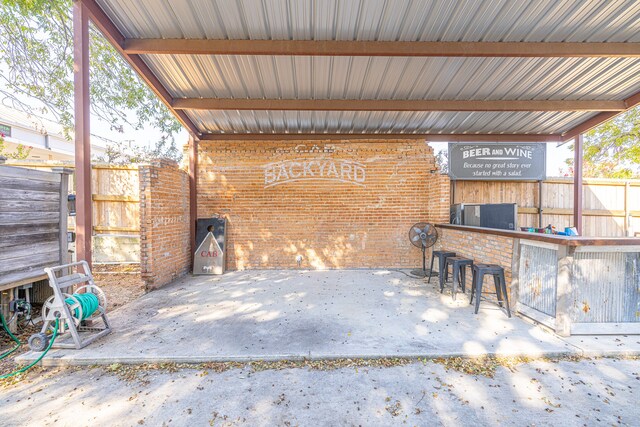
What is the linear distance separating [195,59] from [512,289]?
19.8 ft

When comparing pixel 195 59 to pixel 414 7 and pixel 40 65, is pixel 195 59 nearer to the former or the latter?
pixel 414 7

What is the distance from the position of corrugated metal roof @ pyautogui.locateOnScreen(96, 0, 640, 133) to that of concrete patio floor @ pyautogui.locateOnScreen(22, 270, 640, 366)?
12.4ft

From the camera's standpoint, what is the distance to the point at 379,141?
21.8ft

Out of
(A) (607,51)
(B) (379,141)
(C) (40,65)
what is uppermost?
(C) (40,65)

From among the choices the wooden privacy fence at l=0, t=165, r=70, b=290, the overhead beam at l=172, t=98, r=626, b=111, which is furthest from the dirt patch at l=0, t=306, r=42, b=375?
the overhead beam at l=172, t=98, r=626, b=111

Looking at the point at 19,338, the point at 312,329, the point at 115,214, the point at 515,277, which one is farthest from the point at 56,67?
the point at 515,277

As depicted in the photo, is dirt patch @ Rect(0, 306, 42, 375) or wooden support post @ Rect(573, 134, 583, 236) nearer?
dirt patch @ Rect(0, 306, 42, 375)

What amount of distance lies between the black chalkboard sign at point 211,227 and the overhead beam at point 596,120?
8.85 metres

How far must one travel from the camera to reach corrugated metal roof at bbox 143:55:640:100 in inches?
164

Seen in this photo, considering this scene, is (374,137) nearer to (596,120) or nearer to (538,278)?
(538,278)

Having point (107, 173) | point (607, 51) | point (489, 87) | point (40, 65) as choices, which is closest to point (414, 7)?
point (489, 87)

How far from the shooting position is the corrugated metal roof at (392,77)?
4.16m

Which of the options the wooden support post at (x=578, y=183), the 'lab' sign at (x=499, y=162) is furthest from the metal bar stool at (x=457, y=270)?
the wooden support post at (x=578, y=183)

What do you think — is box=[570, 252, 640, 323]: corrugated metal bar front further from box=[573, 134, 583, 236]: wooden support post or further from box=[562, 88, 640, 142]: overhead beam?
box=[573, 134, 583, 236]: wooden support post
